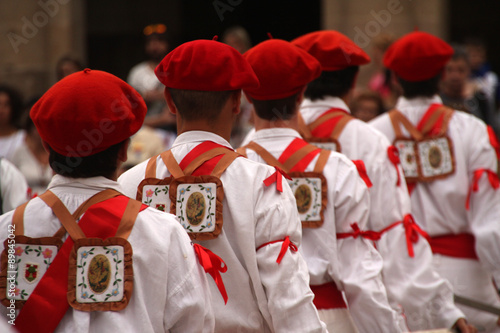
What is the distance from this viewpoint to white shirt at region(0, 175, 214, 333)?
7.29 feet

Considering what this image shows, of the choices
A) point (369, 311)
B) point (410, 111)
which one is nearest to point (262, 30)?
point (410, 111)

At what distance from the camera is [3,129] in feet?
22.9

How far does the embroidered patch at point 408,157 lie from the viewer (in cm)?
445

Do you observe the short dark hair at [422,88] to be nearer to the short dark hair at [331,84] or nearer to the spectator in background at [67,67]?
the short dark hair at [331,84]

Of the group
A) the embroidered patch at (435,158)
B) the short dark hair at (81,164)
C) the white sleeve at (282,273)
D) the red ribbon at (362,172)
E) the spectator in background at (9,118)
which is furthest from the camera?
the spectator in background at (9,118)

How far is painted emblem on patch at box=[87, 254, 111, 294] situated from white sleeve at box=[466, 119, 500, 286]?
2.87m

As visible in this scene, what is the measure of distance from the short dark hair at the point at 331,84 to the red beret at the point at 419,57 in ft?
2.42

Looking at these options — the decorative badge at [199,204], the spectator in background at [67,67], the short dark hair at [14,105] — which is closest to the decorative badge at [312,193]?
the decorative badge at [199,204]

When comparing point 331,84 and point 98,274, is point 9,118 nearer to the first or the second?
point 331,84

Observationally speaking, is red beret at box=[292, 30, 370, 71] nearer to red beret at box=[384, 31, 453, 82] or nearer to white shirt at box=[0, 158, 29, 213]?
red beret at box=[384, 31, 453, 82]

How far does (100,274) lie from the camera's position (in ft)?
7.36

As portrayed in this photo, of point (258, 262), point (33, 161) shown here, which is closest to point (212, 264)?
point (258, 262)

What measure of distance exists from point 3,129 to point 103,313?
204 inches

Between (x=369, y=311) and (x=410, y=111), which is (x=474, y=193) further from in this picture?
(x=369, y=311)
